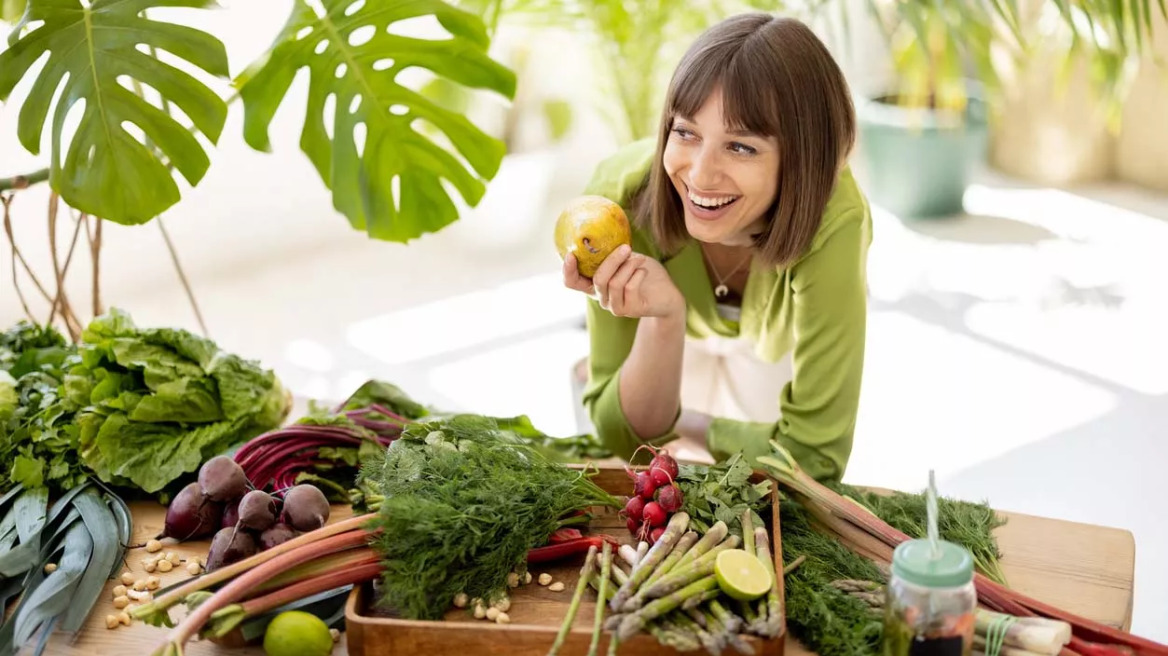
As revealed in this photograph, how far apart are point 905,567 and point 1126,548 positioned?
0.62 m

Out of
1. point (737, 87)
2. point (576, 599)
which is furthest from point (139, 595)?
point (737, 87)

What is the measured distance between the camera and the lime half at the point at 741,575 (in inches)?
62.2

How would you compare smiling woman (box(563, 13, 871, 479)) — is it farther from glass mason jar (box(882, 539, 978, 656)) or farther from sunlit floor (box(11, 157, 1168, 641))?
sunlit floor (box(11, 157, 1168, 641))

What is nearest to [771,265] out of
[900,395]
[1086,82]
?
[900,395]

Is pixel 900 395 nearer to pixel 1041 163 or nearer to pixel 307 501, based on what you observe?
pixel 1041 163

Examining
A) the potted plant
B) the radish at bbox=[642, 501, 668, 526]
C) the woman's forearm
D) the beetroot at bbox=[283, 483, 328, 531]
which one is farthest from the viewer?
the potted plant

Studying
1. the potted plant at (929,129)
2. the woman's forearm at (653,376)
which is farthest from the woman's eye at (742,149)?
the potted plant at (929,129)

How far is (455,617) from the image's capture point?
66.5 inches

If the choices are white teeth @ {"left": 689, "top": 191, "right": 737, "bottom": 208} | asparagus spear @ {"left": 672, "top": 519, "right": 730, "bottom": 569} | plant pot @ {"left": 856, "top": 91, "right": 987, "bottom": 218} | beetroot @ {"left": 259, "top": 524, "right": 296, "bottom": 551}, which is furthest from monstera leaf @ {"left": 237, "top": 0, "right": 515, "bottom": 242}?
plant pot @ {"left": 856, "top": 91, "right": 987, "bottom": 218}

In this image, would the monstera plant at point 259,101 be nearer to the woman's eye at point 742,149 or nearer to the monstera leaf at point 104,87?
the monstera leaf at point 104,87

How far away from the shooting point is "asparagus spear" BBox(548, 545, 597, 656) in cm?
154

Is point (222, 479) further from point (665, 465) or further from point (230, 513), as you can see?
point (665, 465)

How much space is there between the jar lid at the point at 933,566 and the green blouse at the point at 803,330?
642 mm

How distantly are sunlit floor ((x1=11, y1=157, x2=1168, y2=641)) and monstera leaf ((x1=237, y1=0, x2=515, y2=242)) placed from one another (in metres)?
1.38
